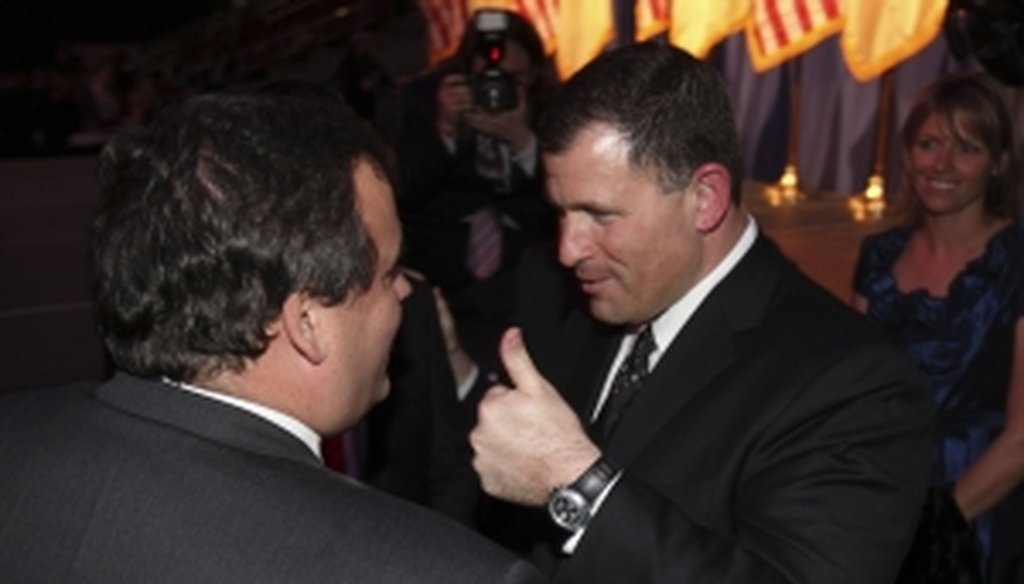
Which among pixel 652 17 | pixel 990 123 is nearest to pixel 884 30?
pixel 652 17

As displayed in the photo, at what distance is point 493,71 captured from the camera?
3574 mm

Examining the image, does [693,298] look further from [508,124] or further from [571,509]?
→ [508,124]

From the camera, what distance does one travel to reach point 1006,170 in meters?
3.11

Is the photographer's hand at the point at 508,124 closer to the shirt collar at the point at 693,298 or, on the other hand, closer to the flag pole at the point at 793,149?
the shirt collar at the point at 693,298

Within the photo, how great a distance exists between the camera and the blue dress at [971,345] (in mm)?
2879

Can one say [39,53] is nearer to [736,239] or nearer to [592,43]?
[592,43]

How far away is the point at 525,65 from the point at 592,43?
4.74m

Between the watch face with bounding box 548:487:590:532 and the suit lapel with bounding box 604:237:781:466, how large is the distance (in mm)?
232

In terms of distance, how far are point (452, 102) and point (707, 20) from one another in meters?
4.02

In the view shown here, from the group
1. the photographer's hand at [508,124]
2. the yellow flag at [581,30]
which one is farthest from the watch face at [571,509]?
the yellow flag at [581,30]

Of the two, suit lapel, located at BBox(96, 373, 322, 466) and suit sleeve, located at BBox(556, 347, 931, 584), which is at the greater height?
suit lapel, located at BBox(96, 373, 322, 466)

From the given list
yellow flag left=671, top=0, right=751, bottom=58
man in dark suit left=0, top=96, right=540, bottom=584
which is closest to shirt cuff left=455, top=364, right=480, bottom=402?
man in dark suit left=0, top=96, right=540, bottom=584

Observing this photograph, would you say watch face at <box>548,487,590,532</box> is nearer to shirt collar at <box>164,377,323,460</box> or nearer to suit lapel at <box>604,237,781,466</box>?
suit lapel at <box>604,237,781,466</box>

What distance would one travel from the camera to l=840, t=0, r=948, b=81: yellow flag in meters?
6.37
